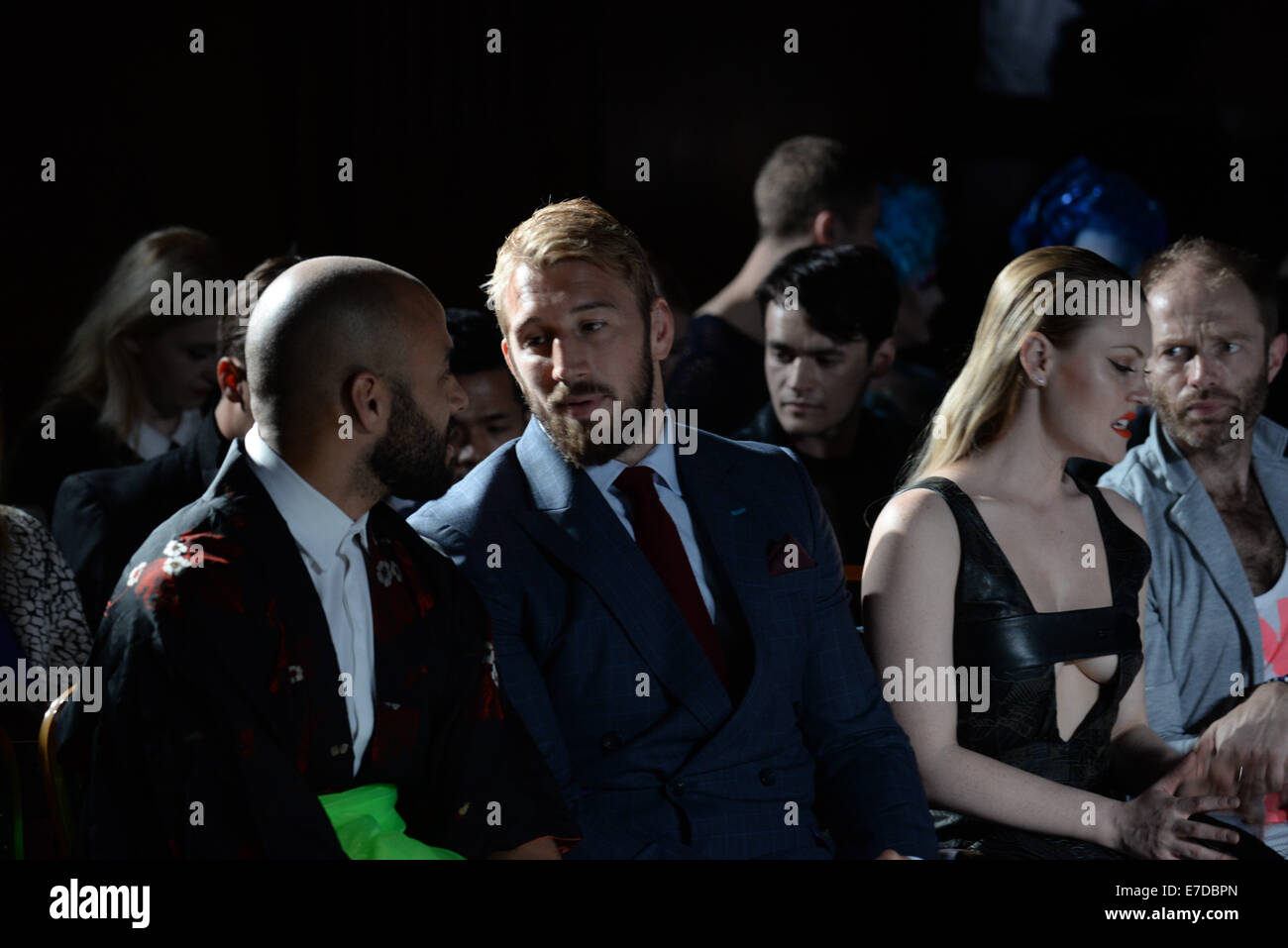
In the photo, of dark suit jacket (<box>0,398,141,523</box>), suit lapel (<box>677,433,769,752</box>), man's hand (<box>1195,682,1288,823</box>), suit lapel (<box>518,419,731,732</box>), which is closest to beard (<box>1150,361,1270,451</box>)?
man's hand (<box>1195,682,1288,823</box>)

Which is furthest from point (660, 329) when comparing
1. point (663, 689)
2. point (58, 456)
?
point (58, 456)

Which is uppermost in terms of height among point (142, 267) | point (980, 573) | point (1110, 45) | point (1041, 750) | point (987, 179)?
point (1110, 45)

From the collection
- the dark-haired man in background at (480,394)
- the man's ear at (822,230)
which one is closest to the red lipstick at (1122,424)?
the dark-haired man in background at (480,394)

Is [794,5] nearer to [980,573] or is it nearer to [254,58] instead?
[254,58]

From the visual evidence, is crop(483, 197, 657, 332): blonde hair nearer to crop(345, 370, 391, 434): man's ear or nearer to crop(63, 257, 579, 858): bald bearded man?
crop(63, 257, 579, 858): bald bearded man

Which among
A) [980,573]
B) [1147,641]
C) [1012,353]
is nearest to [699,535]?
[980,573]

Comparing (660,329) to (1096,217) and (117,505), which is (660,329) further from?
(1096,217)

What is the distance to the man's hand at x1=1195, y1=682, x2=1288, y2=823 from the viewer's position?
2236mm

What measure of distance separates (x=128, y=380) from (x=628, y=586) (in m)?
2.03

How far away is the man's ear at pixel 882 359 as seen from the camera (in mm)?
3408

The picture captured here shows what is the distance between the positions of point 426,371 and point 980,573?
37.7 inches

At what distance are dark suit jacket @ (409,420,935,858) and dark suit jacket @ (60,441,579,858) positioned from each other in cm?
13

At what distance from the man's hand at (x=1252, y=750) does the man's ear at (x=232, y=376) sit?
1849 millimetres

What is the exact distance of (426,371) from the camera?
6.01 ft
